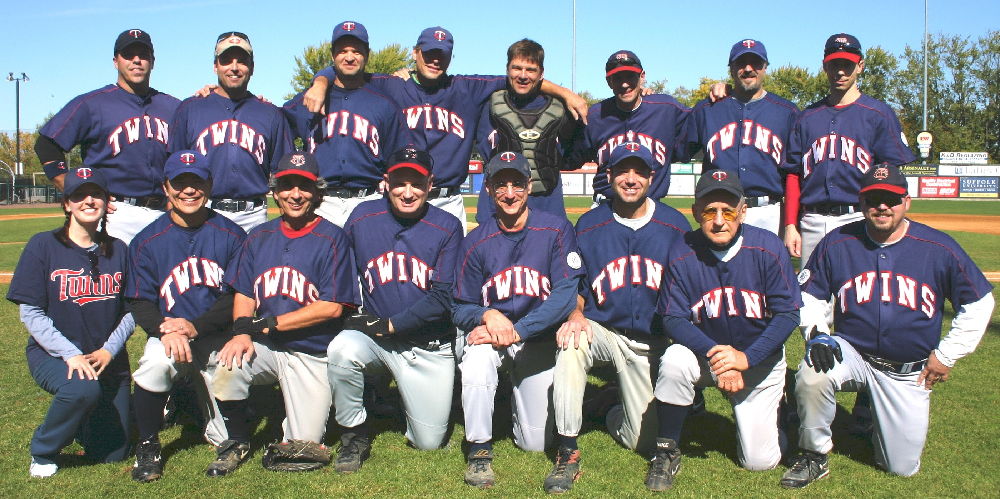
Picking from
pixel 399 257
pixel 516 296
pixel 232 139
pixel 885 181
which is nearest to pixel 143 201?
pixel 232 139

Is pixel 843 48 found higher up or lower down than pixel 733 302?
higher up

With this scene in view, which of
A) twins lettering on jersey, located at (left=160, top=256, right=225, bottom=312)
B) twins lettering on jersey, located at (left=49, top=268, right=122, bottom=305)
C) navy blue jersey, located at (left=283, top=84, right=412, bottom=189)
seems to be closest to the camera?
twins lettering on jersey, located at (left=49, top=268, right=122, bottom=305)

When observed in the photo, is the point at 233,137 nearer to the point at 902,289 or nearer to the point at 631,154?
the point at 631,154

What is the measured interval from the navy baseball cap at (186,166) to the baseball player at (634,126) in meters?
2.40

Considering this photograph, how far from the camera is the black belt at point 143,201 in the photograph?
504 cm

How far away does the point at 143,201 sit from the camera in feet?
16.6

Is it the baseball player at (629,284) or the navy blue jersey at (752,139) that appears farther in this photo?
the navy blue jersey at (752,139)

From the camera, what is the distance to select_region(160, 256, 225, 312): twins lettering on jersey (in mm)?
3951

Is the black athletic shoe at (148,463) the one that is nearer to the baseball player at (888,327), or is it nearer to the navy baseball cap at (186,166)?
the navy baseball cap at (186,166)

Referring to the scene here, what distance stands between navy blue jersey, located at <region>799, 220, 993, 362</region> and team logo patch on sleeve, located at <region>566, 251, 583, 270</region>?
1.28 m

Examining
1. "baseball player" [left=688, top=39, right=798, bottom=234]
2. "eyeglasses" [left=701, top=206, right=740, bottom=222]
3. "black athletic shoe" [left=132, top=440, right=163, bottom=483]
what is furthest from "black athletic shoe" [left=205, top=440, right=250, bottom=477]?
"baseball player" [left=688, top=39, right=798, bottom=234]

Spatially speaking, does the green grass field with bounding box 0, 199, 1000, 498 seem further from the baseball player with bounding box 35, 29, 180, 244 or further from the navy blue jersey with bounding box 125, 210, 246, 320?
the baseball player with bounding box 35, 29, 180, 244

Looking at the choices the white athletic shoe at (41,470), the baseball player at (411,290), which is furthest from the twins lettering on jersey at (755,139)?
the white athletic shoe at (41,470)

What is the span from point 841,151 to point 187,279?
3796 mm
